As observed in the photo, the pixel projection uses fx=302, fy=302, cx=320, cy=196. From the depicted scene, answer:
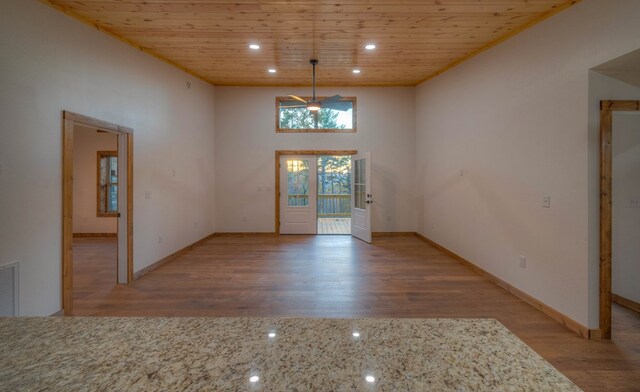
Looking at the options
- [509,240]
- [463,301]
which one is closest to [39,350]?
[463,301]

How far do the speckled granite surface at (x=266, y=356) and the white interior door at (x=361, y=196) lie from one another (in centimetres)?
525

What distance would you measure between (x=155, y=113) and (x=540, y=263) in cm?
554

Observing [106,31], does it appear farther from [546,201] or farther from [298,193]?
[546,201]

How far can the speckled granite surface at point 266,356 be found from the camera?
72 cm

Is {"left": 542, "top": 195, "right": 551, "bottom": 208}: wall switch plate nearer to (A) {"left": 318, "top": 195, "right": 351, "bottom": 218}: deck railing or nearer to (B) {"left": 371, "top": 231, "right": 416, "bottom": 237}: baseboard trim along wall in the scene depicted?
(B) {"left": 371, "top": 231, "right": 416, "bottom": 237}: baseboard trim along wall

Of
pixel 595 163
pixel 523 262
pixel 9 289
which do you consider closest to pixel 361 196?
pixel 523 262

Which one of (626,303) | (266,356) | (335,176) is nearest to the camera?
(266,356)

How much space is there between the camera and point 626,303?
10.9 feet

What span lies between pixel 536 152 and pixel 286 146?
194 inches

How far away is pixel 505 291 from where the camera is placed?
3.77 metres

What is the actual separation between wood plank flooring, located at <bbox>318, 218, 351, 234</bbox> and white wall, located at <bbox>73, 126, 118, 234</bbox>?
5120 mm

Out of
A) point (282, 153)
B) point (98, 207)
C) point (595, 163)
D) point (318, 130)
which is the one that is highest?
point (318, 130)

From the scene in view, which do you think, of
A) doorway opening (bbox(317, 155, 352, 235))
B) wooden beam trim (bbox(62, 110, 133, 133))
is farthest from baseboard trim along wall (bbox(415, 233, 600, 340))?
doorway opening (bbox(317, 155, 352, 235))

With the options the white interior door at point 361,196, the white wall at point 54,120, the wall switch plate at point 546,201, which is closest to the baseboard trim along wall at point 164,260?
the white wall at point 54,120
